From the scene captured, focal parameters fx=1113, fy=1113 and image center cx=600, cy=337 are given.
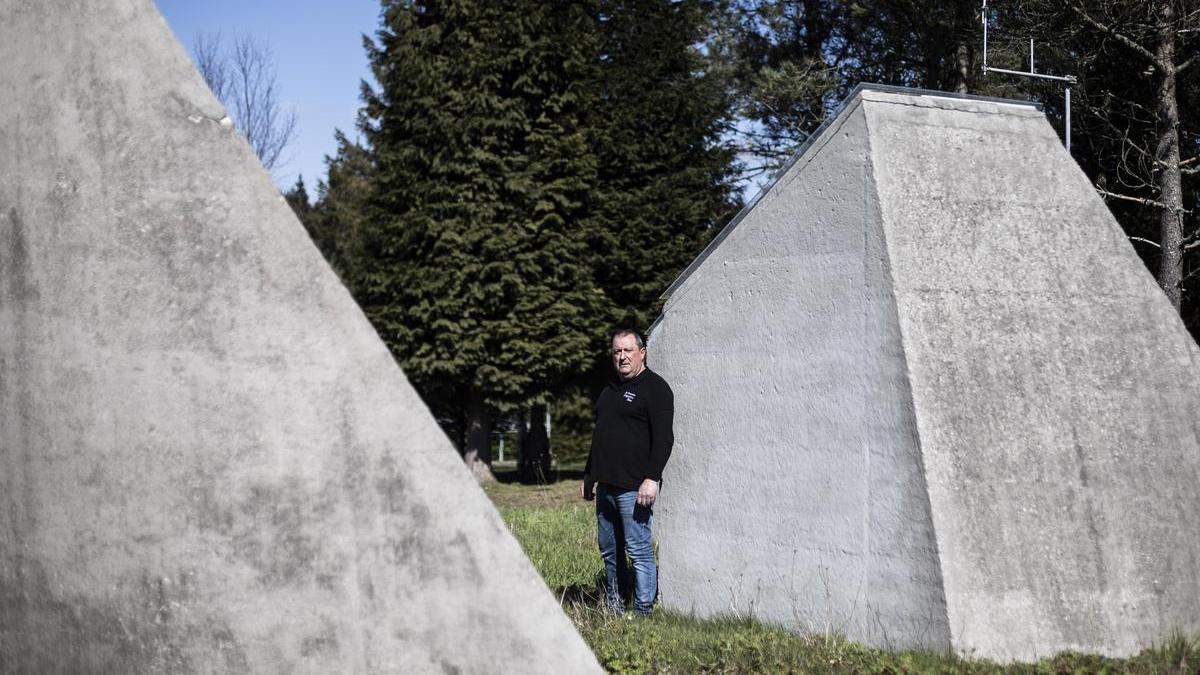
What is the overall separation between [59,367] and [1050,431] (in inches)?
168

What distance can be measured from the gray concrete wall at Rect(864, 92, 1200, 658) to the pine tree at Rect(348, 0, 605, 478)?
16562mm

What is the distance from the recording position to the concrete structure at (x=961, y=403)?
5.10m

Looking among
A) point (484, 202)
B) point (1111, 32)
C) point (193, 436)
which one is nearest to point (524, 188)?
point (484, 202)

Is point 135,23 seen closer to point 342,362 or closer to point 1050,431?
point 342,362

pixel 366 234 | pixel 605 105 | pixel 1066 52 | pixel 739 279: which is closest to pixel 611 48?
pixel 605 105

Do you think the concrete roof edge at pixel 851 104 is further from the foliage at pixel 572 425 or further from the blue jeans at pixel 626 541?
the foliage at pixel 572 425

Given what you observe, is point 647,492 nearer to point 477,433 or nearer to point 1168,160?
point 1168,160

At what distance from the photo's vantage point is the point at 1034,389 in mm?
5352

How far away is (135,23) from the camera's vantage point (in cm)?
376

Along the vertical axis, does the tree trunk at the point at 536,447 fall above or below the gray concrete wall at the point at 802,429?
below

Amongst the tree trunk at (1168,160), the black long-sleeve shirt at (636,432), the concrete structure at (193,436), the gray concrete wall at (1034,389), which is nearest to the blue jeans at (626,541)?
the black long-sleeve shirt at (636,432)

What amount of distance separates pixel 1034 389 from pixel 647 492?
2227 millimetres

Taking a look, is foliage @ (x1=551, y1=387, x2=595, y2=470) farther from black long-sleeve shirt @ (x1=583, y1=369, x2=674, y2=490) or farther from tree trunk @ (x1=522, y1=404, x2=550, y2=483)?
black long-sleeve shirt @ (x1=583, y1=369, x2=674, y2=490)

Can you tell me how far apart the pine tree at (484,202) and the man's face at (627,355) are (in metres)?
15.2
